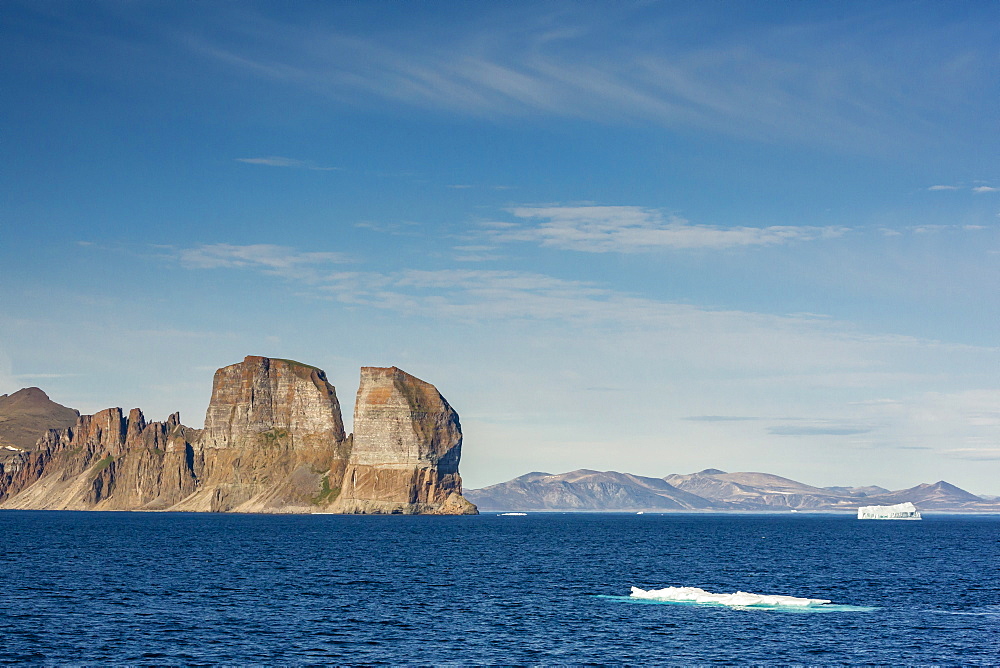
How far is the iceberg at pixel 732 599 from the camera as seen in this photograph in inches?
3196

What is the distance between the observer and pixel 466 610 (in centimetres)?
8156

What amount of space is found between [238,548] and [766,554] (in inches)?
3004

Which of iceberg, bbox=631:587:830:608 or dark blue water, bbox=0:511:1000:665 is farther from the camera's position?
iceberg, bbox=631:587:830:608

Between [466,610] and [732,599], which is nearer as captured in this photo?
[466,610]

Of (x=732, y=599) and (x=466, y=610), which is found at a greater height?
(x=732, y=599)

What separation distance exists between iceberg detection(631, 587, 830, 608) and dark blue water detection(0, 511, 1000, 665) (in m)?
2.36

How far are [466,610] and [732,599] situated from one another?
2068 centimetres

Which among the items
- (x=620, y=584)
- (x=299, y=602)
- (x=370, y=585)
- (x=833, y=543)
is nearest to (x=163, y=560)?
(x=370, y=585)

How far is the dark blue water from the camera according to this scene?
62.8 meters

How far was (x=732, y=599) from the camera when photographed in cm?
8338

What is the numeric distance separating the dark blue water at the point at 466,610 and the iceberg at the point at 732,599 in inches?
92.8

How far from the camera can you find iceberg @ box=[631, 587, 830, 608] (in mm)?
81188

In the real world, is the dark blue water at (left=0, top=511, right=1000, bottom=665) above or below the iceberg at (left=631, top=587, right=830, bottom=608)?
below

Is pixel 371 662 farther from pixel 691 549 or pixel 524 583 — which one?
pixel 691 549
